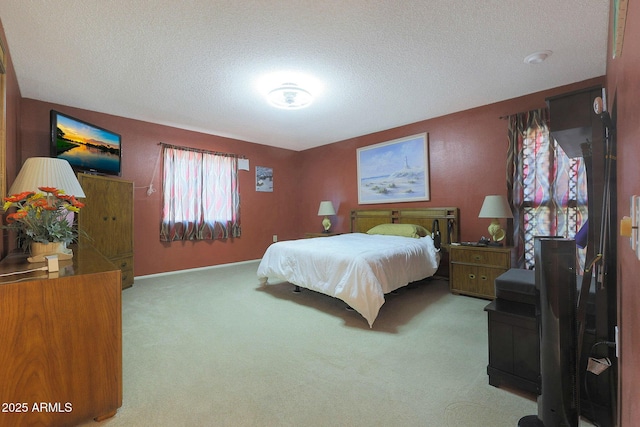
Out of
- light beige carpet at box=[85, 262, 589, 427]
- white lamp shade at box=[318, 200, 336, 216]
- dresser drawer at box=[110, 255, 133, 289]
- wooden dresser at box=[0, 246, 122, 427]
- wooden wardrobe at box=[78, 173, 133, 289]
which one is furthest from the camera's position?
white lamp shade at box=[318, 200, 336, 216]

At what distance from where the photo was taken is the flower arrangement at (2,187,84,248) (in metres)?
1.56

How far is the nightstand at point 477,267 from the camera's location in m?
3.07

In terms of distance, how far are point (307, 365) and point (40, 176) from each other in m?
2.36

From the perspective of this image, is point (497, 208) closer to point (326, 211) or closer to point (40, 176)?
point (326, 211)

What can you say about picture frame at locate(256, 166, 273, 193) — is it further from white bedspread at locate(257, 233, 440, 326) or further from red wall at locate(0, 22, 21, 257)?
red wall at locate(0, 22, 21, 257)

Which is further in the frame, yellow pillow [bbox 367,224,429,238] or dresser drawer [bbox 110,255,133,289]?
yellow pillow [bbox 367,224,429,238]

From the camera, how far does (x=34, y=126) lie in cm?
333

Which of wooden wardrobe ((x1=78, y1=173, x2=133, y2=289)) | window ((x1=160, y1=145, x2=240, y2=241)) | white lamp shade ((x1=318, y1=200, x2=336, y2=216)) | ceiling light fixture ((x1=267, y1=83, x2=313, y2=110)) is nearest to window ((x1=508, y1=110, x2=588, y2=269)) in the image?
ceiling light fixture ((x1=267, y1=83, x2=313, y2=110))

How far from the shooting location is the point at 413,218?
14.2 ft

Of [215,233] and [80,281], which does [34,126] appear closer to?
[215,233]

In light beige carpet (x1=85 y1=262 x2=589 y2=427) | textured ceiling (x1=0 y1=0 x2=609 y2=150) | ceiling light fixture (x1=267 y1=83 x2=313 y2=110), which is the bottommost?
light beige carpet (x1=85 y1=262 x2=589 y2=427)

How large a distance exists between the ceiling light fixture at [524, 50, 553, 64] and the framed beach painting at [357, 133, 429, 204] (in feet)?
5.63

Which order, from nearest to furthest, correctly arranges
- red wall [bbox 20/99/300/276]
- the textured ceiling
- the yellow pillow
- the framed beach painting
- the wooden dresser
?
the wooden dresser
the textured ceiling
red wall [bbox 20/99/300/276]
the yellow pillow
the framed beach painting

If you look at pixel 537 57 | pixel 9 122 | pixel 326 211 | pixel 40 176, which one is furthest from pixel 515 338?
pixel 9 122
